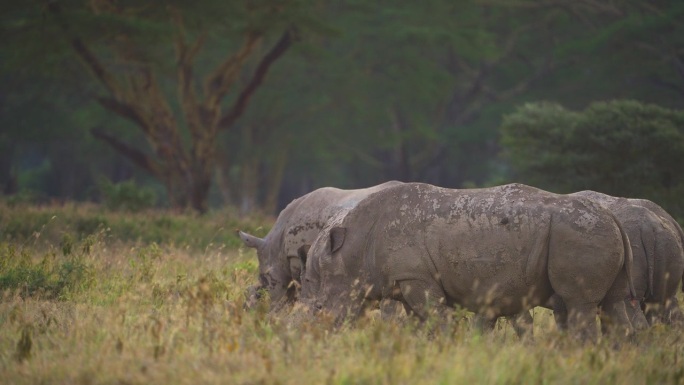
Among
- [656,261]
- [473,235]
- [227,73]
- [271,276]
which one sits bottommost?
[271,276]

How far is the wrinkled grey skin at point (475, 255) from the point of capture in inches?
297

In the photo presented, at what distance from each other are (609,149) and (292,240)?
476 inches

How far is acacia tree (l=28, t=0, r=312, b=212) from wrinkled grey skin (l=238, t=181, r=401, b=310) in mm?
10487

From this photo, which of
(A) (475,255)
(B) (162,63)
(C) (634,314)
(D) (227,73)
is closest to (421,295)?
(A) (475,255)

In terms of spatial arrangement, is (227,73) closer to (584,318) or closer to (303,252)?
(303,252)

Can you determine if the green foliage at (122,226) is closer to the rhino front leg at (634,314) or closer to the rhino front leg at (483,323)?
the rhino front leg at (483,323)

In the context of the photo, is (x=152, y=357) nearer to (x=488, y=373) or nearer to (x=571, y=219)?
(x=488, y=373)

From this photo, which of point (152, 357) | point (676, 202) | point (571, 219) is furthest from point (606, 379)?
point (676, 202)

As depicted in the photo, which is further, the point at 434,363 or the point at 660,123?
the point at 660,123

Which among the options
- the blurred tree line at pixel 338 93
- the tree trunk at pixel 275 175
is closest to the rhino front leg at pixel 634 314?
the blurred tree line at pixel 338 93

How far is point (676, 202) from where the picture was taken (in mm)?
19391

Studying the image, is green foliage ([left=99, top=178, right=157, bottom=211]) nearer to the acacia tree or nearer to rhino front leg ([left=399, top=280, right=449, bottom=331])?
the acacia tree

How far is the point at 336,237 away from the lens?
8297mm

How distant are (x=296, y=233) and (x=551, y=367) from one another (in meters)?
4.81
